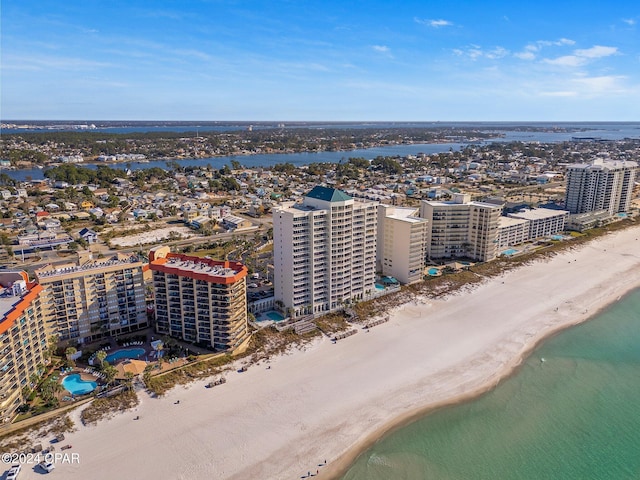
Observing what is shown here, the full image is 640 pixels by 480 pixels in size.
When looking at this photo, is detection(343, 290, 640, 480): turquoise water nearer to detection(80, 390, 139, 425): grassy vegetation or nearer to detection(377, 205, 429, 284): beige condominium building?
detection(80, 390, 139, 425): grassy vegetation

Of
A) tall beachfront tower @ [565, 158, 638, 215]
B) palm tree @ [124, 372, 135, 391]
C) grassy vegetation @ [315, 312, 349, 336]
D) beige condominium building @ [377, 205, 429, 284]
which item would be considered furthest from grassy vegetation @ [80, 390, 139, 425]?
Result: tall beachfront tower @ [565, 158, 638, 215]

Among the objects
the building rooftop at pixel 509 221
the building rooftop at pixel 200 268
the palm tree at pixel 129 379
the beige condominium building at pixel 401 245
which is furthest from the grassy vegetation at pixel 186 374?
the building rooftop at pixel 509 221

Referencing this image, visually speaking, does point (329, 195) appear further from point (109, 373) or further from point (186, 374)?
point (109, 373)

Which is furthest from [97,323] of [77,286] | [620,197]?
[620,197]

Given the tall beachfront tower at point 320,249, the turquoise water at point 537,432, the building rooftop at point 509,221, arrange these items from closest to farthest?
the turquoise water at point 537,432, the tall beachfront tower at point 320,249, the building rooftop at point 509,221

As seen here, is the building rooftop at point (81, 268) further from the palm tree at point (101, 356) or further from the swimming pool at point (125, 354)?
the palm tree at point (101, 356)

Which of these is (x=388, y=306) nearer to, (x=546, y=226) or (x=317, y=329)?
(x=317, y=329)

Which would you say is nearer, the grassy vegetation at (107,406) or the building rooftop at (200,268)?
the grassy vegetation at (107,406)
